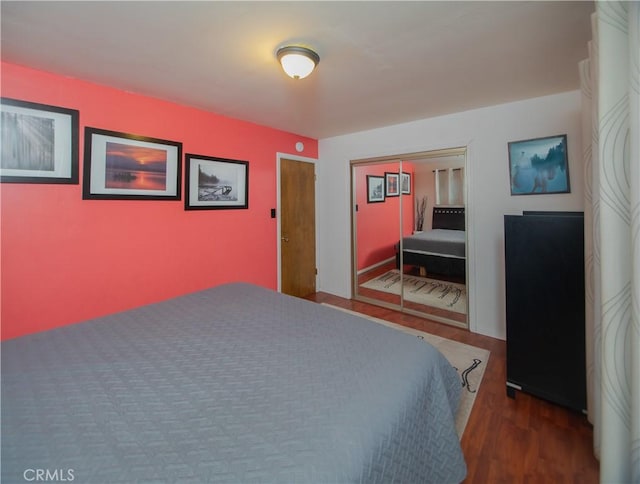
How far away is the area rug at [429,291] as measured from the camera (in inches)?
147

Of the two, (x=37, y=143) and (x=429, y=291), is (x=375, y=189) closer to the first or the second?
(x=429, y=291)

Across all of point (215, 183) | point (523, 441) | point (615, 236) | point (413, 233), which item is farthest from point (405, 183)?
point (523, 441)

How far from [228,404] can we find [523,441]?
1.79 meters

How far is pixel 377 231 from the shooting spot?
4305 millimetres

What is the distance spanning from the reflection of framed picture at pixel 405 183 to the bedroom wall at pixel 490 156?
0.32 m

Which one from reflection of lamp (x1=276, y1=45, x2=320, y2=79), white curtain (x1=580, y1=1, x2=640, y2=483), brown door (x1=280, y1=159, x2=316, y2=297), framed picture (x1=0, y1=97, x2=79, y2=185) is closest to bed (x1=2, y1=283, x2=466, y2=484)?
white curtain (x1=580, y1=1, x2=640, y2=483)

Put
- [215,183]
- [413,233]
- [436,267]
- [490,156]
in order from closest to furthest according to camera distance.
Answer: [490,156] < [215,183] < [436,267] < [413,233]

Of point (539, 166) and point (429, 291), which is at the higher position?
point (539, 166)

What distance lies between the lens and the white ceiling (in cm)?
154

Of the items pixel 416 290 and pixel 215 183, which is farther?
pixel 416 290

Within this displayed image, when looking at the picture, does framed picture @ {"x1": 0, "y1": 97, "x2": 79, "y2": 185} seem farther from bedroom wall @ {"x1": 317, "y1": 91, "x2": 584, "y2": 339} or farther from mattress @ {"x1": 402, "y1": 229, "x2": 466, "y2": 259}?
mattress @ {"x1": 402, "y1": 229, "x2": 466, "y2": 259}

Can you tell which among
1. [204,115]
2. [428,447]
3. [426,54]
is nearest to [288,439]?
[428,447]

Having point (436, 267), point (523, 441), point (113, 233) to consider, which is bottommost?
point (523, 441)

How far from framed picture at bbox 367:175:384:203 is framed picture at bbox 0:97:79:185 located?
10.8 feet
